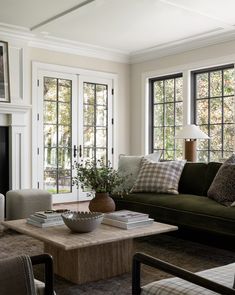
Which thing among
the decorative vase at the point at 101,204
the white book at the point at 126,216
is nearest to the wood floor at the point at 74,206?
the decorative vase at the point at 101,204

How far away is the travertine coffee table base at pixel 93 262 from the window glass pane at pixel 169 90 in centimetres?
418

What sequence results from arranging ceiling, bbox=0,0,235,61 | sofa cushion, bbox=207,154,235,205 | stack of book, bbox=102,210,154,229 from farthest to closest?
ceiling, bbox=0,0,235,61 < sofa cushion, bbox=207,154,235,205 < stack of book, bbox=102,210,154,229

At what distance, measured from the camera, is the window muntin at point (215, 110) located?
588 centimetres

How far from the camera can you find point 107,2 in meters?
4.62

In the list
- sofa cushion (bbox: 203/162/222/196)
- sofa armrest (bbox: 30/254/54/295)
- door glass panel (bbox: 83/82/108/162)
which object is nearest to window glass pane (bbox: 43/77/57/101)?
door glass panel (bbox: 83/82/108/162)

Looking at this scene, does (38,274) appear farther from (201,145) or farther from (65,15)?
(201,145)

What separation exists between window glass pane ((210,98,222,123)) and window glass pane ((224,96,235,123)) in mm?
93

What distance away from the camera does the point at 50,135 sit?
6.39 metres

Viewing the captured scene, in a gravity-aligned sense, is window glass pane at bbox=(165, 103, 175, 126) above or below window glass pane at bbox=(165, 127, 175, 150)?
above

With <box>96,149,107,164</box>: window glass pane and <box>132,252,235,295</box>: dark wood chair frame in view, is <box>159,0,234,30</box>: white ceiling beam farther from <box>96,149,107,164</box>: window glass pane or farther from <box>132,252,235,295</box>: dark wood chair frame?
<box>132,252,235,295</box>: dark wood chair frame

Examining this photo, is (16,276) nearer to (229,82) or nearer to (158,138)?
(229,82)

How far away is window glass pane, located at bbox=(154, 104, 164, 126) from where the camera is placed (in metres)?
6.93

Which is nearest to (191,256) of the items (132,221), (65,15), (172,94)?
(132,221)

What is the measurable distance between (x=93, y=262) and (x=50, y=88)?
4.10 metres
